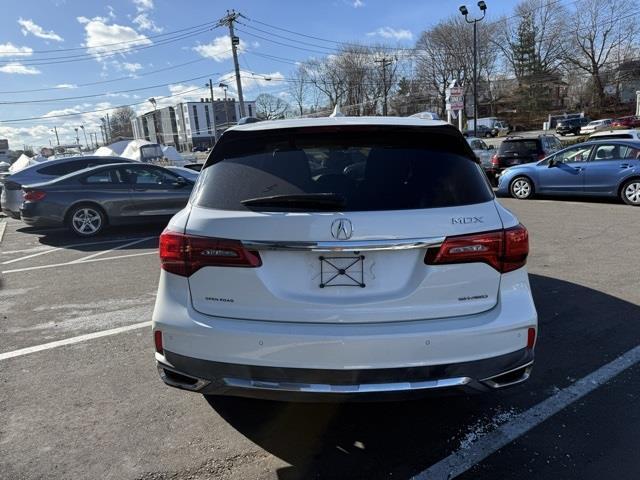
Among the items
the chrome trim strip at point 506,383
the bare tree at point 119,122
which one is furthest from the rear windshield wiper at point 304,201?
the bare tree at point 119,122

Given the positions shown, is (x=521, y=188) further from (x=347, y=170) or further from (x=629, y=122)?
(x=629, y=122)

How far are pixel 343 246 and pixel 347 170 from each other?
1.66 feet

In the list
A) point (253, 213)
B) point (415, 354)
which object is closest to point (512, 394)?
point (415, 354)

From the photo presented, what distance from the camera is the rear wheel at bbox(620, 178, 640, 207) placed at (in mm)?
11047

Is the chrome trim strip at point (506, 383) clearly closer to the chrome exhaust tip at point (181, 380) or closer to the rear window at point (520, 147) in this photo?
the chrome exhaust tip at point (181, 380)

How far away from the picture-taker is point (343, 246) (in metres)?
2.33

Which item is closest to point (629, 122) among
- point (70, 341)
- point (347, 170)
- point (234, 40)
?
point (234, 40)

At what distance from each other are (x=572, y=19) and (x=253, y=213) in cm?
8768

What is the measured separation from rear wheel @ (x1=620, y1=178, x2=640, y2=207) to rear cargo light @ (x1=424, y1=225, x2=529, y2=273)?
34.2 feet

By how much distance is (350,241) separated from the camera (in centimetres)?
233

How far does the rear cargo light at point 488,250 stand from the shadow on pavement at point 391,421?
0.81 m

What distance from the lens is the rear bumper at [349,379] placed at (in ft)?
7.86

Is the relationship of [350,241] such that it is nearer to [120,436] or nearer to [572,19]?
[120,436]

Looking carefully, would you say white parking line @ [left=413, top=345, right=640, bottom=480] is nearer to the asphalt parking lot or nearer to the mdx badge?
the asphalt parking lot
